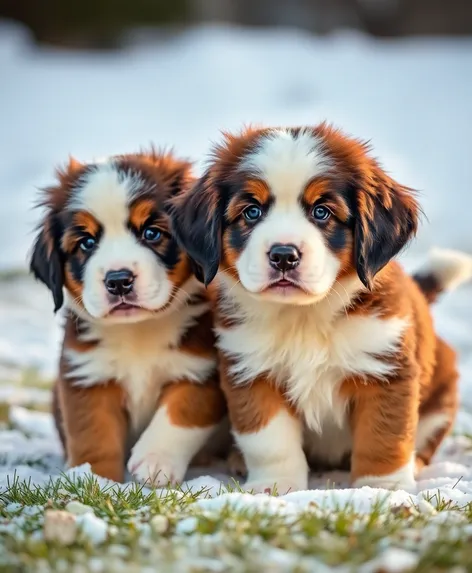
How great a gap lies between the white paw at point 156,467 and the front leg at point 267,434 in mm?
342

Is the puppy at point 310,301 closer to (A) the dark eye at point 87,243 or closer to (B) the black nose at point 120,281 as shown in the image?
(B) the black nose at point 120,281

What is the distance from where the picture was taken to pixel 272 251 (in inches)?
150

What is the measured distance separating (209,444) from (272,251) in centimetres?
155

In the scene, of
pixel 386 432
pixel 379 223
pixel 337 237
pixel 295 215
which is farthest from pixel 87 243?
pixel 386 432

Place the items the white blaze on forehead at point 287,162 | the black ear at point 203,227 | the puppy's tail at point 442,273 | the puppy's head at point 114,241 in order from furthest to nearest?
the puppy's tail at point 442,273 → the puppy's head at point 114,241 → the black ear at point 203,227 → the white blaze on forehead at point 287,162

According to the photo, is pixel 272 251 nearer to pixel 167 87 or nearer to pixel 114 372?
pixel 114 372

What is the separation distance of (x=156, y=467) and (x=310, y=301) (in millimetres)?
1124

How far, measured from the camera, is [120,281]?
423 centimetres

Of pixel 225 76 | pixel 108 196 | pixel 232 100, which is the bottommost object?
pixel 108 196

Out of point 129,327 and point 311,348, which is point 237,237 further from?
point 129,327

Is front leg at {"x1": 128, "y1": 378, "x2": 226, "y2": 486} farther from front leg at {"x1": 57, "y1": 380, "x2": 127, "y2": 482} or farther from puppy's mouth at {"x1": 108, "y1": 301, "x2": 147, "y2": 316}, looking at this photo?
puppy's mouth at {"x1": 108, "y1": 301, "x2": 147, "y2": 316}

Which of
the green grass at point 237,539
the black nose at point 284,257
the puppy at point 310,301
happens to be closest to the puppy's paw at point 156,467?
the puppy at point 310,301

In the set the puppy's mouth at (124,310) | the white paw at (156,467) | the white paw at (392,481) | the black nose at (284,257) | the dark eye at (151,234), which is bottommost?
the white paw at (156,467)

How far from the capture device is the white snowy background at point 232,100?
1238 cm
